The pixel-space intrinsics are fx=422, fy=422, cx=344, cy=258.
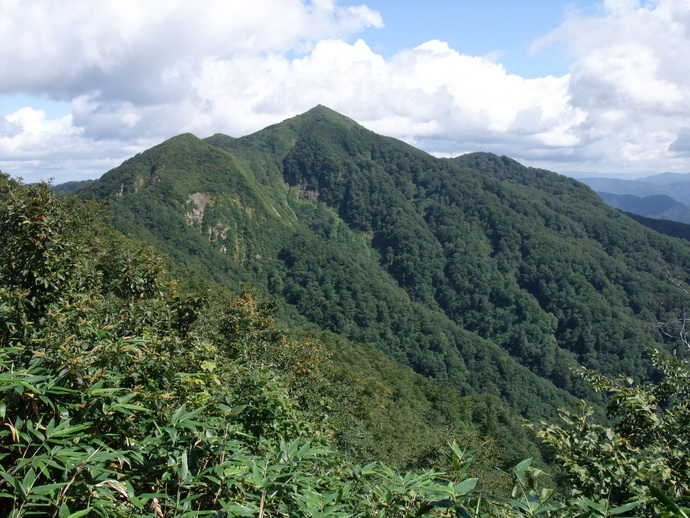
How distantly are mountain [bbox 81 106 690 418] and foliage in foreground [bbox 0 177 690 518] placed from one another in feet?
290

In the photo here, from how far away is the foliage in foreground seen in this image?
235cm

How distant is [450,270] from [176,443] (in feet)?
552

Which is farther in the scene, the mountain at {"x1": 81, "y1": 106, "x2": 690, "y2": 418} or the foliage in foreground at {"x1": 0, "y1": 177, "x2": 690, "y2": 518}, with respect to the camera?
the mountain at {"x1": 81, "y1": 106, "x2": 690, "y2": 418}

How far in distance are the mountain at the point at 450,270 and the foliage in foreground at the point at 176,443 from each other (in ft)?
290

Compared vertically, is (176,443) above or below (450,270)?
above

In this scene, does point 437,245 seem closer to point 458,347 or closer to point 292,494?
point 458,347

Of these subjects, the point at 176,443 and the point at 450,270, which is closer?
the point at 176,443

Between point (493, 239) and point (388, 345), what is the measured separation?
8797cm

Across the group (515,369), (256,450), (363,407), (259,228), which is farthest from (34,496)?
(259,228)

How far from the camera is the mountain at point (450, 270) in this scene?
374ft

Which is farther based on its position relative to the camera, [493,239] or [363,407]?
[493,239]

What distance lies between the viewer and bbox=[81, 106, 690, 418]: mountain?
114m

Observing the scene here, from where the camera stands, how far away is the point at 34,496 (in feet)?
6.77

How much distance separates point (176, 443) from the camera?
2.97m
